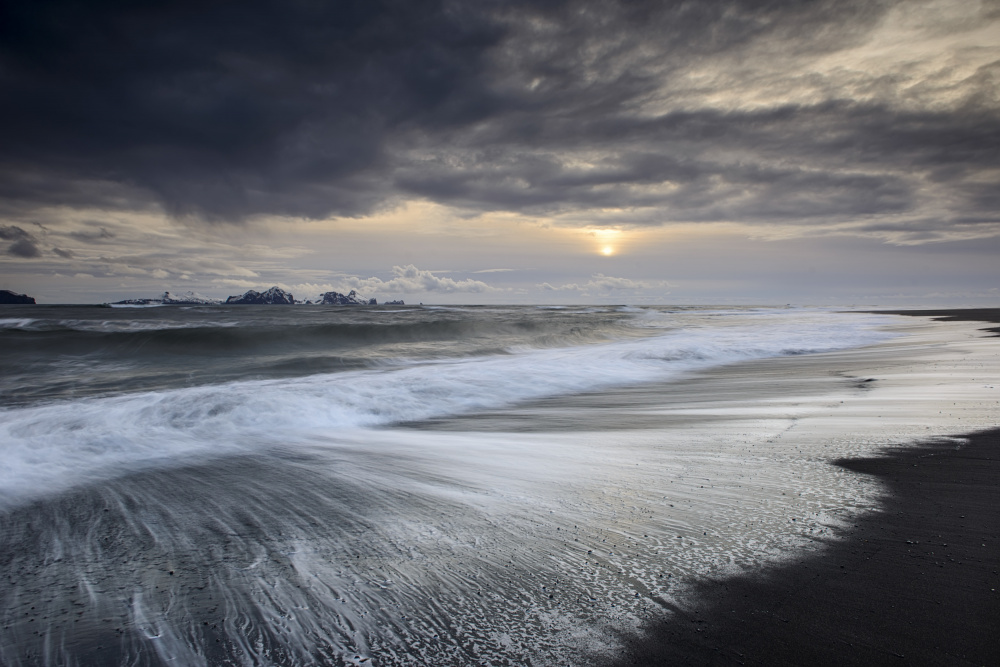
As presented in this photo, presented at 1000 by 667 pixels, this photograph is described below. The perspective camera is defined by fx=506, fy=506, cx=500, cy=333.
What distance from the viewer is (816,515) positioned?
8.18 ft

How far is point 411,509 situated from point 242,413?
390 centimetres

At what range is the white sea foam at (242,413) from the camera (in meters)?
4.28

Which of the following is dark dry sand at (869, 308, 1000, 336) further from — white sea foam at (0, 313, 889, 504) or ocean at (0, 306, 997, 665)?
ocean at (0, 306, 997, 665)

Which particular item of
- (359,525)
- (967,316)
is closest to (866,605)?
(359,525)

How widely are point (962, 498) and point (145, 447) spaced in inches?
240

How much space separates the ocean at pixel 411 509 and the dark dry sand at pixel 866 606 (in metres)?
0.11

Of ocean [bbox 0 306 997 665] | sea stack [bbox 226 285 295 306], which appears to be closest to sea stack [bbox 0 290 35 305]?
sea stack [bbox 226 285 295 306]

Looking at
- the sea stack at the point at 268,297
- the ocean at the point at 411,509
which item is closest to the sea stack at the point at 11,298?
the sea stack at the point at 268,297

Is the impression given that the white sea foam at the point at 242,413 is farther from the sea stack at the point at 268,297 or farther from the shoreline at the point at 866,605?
the sea stack at the point at 268,297

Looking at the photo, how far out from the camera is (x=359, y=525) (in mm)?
2654

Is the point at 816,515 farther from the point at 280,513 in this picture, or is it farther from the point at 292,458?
the point at 292,458

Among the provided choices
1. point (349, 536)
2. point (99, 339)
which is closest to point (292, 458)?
point (349, 536)

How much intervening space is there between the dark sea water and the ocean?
13 millimetres

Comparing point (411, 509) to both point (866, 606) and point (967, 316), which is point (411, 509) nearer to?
point (866, 606)
